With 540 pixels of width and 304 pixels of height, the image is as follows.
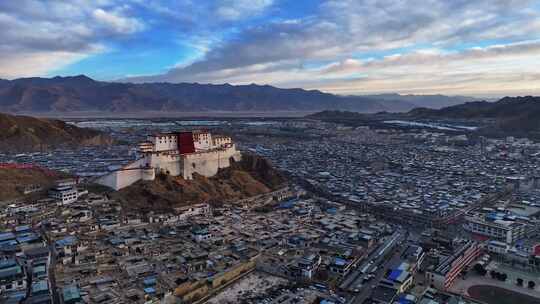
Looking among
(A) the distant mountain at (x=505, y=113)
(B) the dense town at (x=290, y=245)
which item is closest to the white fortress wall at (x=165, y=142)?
(B) the dense town at (x=290, y=245)

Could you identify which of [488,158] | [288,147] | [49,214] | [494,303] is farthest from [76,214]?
[488,158]

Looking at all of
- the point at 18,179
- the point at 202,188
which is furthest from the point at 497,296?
the point at 18,179

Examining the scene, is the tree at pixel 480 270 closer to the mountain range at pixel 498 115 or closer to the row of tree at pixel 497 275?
the row of tree at pixel 497 275

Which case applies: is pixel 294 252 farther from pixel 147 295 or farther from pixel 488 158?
pixel 488 158

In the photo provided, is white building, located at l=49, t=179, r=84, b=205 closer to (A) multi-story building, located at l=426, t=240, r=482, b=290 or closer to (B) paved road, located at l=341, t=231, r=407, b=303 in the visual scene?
(B) paved road, located at l=341, t=231, r=407, b=303

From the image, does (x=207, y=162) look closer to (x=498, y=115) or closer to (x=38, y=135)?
(x=38, y=135)

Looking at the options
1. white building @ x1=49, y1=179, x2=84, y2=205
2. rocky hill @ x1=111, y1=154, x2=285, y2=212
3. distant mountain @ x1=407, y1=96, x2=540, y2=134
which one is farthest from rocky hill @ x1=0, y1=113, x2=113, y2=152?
distant mountain @ x1=407, y1=96, x2=540, y2=134
